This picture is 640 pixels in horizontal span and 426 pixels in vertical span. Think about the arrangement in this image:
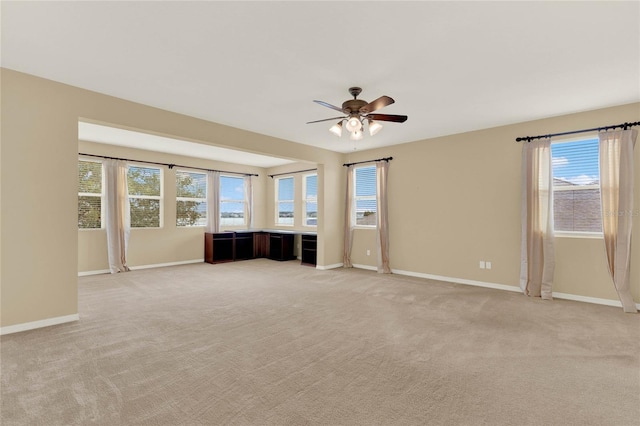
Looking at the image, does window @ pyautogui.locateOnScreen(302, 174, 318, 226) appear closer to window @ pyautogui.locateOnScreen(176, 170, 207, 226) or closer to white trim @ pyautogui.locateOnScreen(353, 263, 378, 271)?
white trim @ pyautogui.locateOnScreen(353, 263, 378, 271)

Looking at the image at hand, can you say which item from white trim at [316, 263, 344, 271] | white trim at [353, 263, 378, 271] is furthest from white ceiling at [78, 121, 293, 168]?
white trim at [353, 263, 378, 271]

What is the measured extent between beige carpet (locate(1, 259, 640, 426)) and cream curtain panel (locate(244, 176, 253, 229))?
479 centimetres

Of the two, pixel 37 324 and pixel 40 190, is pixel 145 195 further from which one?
pixel 37 324

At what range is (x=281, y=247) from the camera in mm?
8031

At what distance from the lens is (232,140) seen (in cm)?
503

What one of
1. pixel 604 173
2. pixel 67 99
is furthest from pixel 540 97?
pixel 67 99

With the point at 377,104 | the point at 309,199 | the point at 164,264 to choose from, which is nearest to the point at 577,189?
the point at 377,104

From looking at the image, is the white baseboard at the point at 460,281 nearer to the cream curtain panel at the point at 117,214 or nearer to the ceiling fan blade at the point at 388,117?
the ceiling fan blade at the point at 388,117

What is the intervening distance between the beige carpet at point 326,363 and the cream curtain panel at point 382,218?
2002 mm

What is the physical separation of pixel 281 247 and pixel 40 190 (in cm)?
531

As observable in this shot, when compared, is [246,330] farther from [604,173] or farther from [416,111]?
[604,173]

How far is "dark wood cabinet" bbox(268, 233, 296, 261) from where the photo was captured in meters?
8.02

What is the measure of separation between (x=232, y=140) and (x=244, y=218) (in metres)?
4.38

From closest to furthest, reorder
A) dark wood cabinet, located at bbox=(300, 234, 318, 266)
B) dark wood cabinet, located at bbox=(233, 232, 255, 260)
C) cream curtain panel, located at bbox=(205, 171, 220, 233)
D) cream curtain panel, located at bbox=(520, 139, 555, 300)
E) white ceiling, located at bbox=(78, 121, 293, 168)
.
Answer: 1. cream curtain panel, located at bbox=(520, 139, 555, 300)
2. white ceiling, located at bbox=(78, 121, 293, 168)
3. dark wood cabinet, located at bbox=(300, 234, 318, 266)
4. cream curtain panel, located at bbox=(205, 171, 220, 233)
5. dark wood cabinet, located at bbox=(233, 232, 255, 260)
